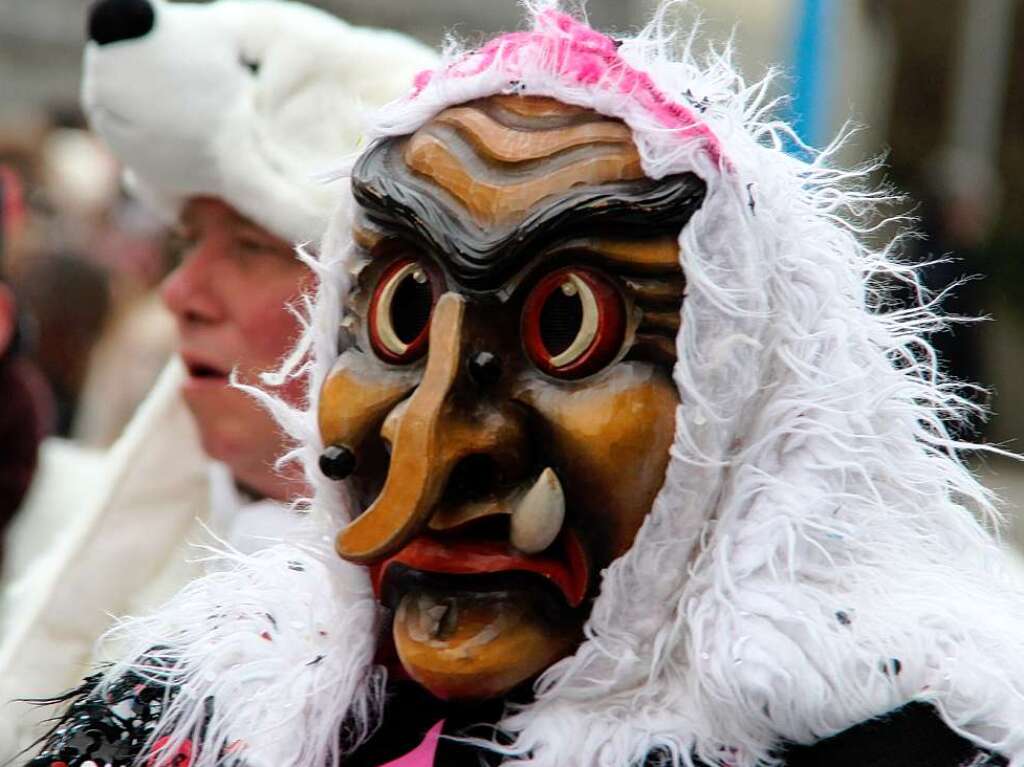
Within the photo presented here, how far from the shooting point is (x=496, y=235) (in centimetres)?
139

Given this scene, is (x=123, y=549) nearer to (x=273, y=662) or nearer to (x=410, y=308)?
(x=273, y=662)

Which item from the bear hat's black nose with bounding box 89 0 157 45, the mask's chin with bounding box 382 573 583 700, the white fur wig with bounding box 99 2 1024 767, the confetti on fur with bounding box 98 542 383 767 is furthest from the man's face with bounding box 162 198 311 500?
the mask's chin with bounding box 382 573 583 700

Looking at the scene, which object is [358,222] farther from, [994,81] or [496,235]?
[994,81]

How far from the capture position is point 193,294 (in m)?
2.45

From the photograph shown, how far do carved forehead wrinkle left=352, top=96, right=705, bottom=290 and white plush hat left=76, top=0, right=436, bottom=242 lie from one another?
3.11 ft

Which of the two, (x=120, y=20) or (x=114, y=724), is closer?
(x=114, y=724)

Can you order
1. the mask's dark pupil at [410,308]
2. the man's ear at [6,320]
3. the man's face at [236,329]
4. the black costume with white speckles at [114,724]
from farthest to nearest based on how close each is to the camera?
the man's ear at [6,320], the man's face at [236,329], the black costume with white speckles at [114,724], the mask's dark pupil at [410,308]

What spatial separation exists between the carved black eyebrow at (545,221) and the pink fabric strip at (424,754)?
407 mm

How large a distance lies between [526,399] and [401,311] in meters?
0.16

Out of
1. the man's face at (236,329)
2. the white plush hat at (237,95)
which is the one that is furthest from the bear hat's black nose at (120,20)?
the man's face at (236,329)

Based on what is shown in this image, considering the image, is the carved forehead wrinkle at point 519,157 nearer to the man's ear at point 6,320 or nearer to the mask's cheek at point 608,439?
the mask's cheek at point 608,439

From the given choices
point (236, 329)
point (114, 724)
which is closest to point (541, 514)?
point (114, 724)

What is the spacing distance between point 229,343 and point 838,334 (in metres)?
1.19

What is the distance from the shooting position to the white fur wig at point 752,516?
1370 mm
